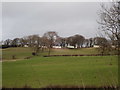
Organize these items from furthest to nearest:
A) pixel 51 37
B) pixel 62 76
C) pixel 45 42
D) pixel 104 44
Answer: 1. pixel 51 37
2. pixel 45 42
3. pixel 62 76
4. pixel 104 44

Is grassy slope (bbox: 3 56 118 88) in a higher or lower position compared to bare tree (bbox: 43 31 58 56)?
lower

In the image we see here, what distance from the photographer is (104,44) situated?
15.3 m

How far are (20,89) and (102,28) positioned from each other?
33.4ft

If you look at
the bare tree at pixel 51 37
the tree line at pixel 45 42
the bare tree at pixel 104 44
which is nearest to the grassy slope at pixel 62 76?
the bare tree at pixel 104 44

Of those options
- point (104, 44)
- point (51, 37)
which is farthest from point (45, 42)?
point (104, 44)

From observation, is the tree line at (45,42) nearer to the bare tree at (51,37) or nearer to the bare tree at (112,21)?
the bare tree at (51,37)

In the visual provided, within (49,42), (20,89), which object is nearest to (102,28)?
(20,89)

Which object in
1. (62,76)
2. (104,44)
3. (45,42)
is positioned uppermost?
(45,42)

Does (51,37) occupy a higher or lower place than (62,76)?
higher

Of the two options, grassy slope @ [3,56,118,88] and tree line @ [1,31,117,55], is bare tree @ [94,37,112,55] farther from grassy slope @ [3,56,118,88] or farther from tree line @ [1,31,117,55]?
tree line @ [1,31,117,55]

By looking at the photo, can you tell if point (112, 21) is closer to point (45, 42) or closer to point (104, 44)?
point (104, 44)

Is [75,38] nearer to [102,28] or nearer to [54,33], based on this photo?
[54,33]

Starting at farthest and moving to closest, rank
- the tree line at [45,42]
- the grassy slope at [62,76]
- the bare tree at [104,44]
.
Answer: the tree line at [45,42]
the bare tree at [104,44]
the grassy slope at [62,76]

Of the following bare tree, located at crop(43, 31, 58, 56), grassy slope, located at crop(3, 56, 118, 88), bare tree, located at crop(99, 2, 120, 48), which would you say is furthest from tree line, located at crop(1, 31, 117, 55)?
bare tree, located at crop(99, 2, 120, 48)
